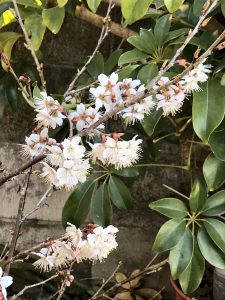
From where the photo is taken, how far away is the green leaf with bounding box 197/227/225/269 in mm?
1240

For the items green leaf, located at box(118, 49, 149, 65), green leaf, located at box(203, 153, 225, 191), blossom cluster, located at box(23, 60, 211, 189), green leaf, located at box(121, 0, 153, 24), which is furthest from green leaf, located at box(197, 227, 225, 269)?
green leaf, located at box(121, 0, 153, 24)

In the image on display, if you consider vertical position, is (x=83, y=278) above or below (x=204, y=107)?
below

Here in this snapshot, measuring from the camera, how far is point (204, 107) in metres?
1.11

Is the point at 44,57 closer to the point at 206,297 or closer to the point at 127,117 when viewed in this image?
the point at 127,117

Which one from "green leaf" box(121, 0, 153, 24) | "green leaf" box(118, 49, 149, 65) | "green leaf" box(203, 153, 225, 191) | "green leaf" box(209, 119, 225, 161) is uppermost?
"green leaf" box(121, 0, 153, 24)

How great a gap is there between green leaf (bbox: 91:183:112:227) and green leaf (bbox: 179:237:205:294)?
10.5 inches

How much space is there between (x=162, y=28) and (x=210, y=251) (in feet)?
1.96

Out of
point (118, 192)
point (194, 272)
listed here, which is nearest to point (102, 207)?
point (118, 192)

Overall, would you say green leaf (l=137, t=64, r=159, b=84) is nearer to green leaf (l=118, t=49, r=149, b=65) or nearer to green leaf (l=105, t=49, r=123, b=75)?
green leaf (l=118, t=49, r=149, b=65)

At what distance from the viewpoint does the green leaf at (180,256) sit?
4.10 feet

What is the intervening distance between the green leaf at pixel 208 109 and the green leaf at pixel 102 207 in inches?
15.9

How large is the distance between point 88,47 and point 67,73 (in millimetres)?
127

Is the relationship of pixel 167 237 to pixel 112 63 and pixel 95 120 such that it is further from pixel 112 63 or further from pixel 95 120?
pixel 112 63

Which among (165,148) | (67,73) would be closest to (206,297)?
(165,148)
